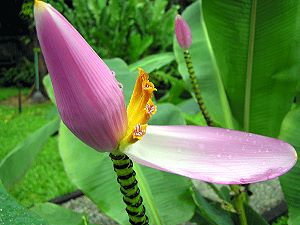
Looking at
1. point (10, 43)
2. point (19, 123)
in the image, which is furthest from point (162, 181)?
point (10, 43)

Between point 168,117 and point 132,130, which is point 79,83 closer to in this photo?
point 132,130

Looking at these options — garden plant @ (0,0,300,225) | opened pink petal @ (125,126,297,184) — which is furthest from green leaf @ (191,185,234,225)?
opened pink petal @ (125,126,297,184)

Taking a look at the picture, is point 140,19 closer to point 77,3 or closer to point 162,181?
point 77,3

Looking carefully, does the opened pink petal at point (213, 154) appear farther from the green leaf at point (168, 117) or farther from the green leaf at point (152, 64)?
the green leaf at point (152, 64)

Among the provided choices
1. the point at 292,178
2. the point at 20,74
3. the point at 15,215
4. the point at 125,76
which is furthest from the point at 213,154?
the point at 20,74

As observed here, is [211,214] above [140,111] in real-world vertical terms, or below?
below

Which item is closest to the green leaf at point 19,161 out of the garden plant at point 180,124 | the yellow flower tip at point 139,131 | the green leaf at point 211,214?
the garden plant at point 180,124
